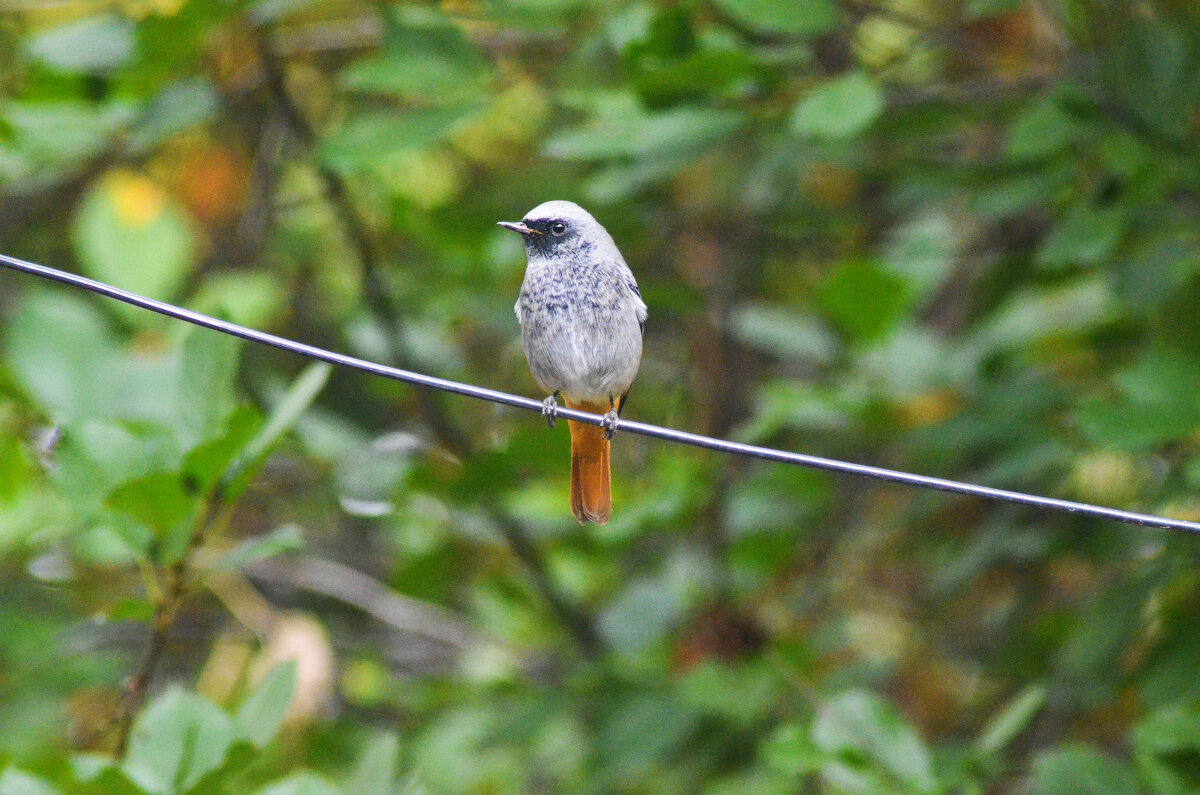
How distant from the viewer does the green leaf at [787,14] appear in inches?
107

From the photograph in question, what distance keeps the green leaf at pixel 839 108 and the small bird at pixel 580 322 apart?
1015mm

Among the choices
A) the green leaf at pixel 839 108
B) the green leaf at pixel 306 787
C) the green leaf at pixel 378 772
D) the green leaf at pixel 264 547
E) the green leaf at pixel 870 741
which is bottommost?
the green leaf at pixel 870 741

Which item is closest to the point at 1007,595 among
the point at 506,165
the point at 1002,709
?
the point at 1002,709

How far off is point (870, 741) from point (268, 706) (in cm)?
137

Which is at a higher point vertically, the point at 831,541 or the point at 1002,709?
the point at 831,541

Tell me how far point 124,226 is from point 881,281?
229 cm

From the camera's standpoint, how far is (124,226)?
→ 148 inches

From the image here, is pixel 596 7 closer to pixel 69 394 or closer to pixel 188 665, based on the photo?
pixel 69 394

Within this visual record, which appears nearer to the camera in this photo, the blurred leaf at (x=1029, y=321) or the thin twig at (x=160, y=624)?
the thin twig at (x=160, y=624)

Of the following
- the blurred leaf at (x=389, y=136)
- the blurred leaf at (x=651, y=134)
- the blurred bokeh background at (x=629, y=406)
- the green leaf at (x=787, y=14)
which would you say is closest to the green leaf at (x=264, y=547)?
the blurred bokeh background at (x=629, y=406)

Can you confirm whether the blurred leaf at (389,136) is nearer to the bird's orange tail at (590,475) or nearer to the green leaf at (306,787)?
the bird's orange tail at (590,475)

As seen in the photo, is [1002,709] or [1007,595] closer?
[1002,709]

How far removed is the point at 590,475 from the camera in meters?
3.58

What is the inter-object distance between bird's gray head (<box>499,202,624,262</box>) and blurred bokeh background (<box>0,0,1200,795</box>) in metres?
0.27
